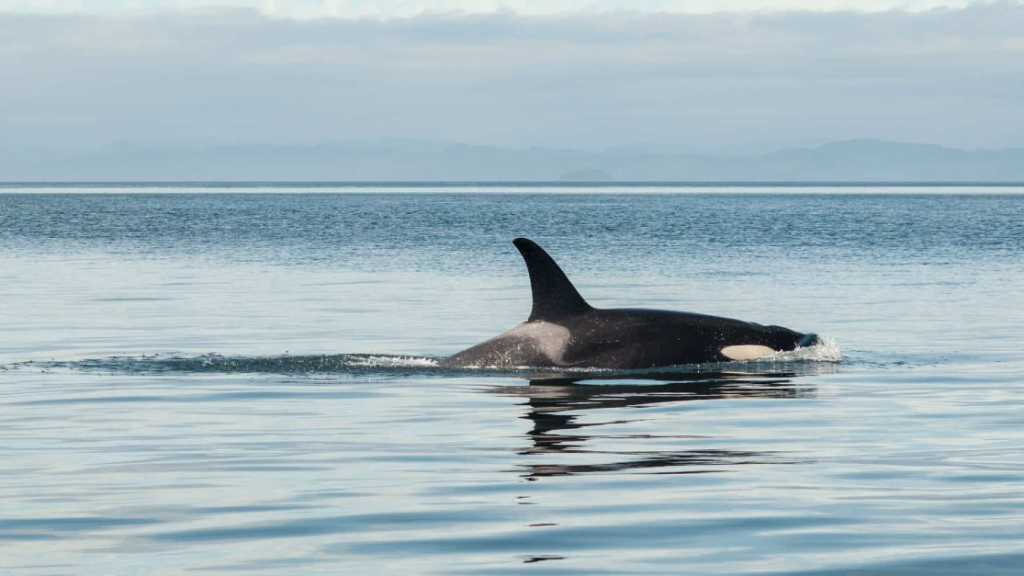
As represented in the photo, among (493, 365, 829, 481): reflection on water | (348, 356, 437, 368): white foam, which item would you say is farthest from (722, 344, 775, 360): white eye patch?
(348, 356, 437, 368): white foam

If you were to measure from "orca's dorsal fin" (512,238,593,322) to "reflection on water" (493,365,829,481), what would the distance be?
0.80 meters

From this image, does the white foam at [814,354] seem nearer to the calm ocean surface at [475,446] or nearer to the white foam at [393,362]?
the calm ocean surface at [475,446]

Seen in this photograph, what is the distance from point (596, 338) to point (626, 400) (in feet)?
7.87

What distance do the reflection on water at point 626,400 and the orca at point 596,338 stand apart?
1.20 ft

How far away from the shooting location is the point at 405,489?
998cm

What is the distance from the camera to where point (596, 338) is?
17.3m

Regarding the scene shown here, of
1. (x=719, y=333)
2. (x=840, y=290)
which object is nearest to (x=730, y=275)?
(x=840, y=290)

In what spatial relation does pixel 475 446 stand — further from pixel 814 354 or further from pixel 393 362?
pixel 814 354

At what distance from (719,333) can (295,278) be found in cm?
2335

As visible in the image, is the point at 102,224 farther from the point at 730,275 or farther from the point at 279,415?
the point at 279,415

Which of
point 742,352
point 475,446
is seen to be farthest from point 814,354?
point 475,446

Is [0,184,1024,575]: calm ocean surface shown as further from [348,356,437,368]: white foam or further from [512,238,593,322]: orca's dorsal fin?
[512,238,593,322]: orca's dorsal fin

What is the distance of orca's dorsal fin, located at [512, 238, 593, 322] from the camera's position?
16750 mm

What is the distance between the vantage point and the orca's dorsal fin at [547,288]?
16750 millimetres
